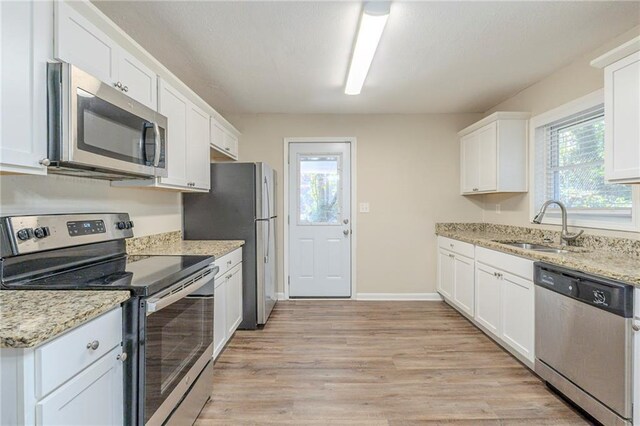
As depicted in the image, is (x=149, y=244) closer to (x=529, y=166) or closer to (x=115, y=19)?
(x=115, y=19)

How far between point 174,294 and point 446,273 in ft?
10.8

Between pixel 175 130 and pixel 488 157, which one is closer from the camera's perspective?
pixel 175 130

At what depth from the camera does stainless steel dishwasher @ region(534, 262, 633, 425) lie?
1688 millimetres

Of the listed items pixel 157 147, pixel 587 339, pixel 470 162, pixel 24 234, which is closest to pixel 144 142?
pixel 157 147

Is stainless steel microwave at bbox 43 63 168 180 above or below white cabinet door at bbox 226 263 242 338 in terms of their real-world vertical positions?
above

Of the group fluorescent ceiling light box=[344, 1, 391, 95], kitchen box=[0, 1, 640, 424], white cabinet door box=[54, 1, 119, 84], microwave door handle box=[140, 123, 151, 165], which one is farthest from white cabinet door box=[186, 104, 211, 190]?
fluorescent ceiling light box=[344, 1, 391, 95]

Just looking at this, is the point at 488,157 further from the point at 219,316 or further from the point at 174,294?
the point at 174,294

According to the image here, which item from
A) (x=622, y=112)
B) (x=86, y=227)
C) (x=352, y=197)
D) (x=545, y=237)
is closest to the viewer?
(x=86, y=227)

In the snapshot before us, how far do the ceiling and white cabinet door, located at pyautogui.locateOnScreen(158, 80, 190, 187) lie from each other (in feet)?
1.30

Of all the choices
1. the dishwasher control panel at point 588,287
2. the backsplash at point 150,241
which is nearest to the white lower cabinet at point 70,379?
the backsplash at point 150,241

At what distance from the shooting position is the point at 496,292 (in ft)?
9.41

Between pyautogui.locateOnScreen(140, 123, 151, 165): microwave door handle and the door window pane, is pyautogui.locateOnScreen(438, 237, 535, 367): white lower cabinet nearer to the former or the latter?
the door window pane

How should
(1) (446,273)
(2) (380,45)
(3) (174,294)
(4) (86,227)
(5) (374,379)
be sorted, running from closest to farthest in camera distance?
(3) (174,294) < (4) (86,227) < (5) (374,379) < (2) (380,45) < (1) (446,273)

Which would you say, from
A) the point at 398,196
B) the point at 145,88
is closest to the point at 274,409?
the point at 145,88
